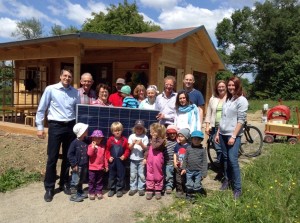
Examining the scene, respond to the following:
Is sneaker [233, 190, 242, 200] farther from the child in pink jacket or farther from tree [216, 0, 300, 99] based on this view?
tree [216, 0, 300, 99]

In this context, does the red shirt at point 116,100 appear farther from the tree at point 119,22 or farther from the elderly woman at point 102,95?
the tree at point 119,22

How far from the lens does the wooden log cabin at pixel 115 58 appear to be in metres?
8.30

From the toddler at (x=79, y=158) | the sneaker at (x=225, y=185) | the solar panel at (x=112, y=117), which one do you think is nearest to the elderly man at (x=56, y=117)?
the toddler at (x=79, y=158)

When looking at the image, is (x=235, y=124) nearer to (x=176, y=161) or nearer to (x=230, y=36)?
(x=176, y=161)

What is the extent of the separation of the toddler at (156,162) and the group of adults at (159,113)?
326 millimetres

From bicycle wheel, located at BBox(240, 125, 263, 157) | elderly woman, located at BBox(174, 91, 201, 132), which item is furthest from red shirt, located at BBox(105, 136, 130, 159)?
bicycle wheel, located at BBox(240, 125, 263, 157)

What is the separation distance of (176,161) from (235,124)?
1.04 metres

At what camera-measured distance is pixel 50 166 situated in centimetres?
489

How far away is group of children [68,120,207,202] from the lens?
486 cm

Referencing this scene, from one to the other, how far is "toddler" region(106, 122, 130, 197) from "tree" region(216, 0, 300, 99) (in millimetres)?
34233

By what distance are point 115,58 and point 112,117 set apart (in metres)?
6.86

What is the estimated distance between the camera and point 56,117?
4824 millimetres

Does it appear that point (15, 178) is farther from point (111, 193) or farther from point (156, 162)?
point (156, 162)

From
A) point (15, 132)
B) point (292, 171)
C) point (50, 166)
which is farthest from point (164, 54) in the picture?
point (50, 166)
